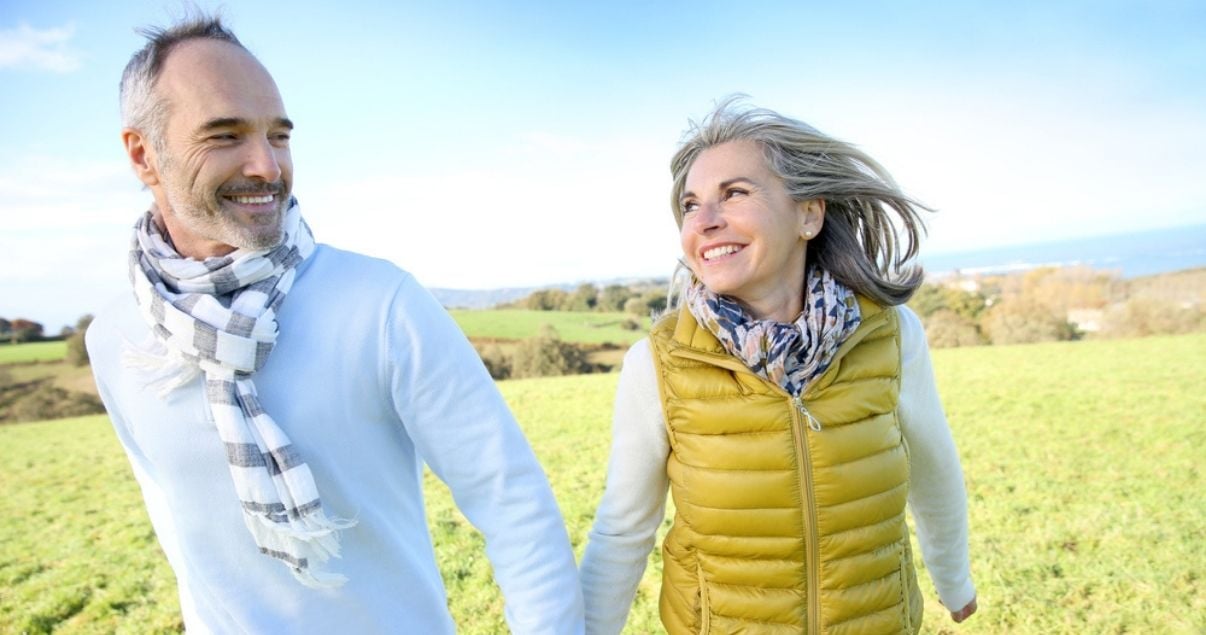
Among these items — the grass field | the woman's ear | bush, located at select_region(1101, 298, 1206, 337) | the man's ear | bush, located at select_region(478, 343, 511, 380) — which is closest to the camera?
the man's ear

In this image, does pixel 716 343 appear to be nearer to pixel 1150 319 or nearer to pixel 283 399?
pixel 283 399

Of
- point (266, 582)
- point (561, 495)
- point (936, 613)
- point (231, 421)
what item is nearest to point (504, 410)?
point (231, 421)

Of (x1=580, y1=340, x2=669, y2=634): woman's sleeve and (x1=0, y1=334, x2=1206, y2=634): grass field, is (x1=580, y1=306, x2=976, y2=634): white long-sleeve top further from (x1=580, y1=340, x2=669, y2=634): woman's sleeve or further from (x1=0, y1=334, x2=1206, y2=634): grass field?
(x1=0, y1=334, x2=1206, y2=634): grass field

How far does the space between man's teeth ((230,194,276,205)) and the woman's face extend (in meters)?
1.02

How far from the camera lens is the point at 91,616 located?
456 centimetres

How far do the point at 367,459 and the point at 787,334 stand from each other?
3.46ft

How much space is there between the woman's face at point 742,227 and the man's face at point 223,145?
3.35 feet

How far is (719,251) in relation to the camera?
1.79 metres

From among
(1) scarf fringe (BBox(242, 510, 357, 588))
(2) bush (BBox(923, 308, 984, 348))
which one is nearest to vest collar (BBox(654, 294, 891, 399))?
(1) scarf fringe (BBox(242, 510, 357, 588))

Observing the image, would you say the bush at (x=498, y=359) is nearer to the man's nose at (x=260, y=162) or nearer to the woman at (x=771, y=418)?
the woman at (x=771, y=418)

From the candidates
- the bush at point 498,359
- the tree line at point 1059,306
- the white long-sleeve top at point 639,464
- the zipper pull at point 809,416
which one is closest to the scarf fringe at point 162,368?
the white long-sleeve top at point 639,464

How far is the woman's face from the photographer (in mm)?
1770

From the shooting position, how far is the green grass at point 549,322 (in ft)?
63.6

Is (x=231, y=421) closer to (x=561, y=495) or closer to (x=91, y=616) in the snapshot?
(x=91, y=616)
